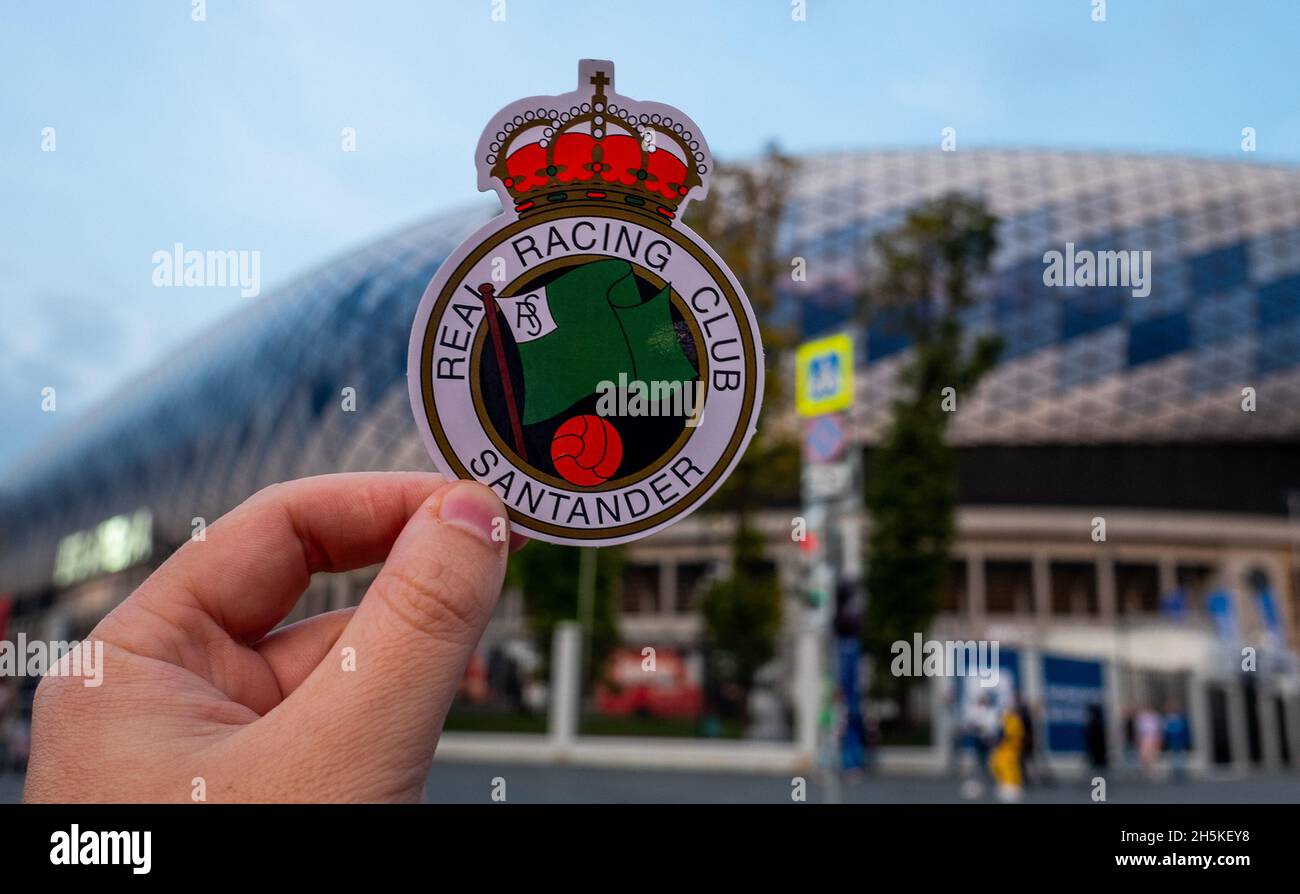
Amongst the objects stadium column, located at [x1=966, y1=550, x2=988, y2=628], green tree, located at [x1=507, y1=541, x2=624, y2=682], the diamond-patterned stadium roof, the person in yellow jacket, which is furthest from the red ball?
stadium column, located at [x1=966, y1=550, x2=988, y2=628]

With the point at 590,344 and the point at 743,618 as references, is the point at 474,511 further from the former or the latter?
the point at 743,618

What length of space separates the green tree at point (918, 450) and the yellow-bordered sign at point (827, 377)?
10.2 meters

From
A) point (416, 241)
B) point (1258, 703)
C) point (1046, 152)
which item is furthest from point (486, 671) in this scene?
point (1046, 152)

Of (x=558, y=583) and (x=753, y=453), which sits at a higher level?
(x=753, y=453)

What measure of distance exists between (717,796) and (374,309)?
123ft

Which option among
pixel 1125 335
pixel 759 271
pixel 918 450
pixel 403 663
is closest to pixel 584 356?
pixel 403 663

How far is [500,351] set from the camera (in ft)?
5.43

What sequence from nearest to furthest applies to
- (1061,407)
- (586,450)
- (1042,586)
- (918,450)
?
(586,450) < (918,450) < (1042,586) < (1061,407)

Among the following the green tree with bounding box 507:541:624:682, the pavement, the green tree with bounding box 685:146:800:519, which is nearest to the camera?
the pavement

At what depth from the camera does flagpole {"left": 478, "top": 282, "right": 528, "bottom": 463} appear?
165 cm

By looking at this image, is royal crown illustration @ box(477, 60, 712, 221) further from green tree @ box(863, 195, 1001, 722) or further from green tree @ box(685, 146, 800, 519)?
green tree @ box(863, 195, 1001, 722)

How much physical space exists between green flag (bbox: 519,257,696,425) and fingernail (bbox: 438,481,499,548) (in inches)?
6.1

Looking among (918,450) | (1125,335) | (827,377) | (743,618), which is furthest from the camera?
(1125,335)

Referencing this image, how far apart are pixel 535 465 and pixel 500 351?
195 mm
